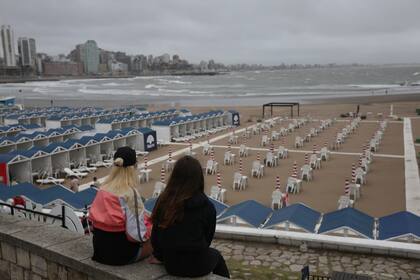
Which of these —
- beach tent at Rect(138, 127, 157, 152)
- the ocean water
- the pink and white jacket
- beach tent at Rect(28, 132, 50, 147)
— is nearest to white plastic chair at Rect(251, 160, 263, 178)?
beach tent at Rect(138, 127, 157, 152)

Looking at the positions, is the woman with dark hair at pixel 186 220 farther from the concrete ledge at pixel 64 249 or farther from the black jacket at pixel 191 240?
the concrete ledge at pixel 64 249

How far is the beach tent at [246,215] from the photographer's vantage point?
9271 mm

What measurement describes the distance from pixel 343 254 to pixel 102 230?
529 centimetres

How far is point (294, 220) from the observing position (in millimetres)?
8953

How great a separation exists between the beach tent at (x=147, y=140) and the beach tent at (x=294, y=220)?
Answer: 46.2ft

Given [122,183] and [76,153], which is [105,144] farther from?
[122,183]

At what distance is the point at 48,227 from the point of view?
452 centimetres

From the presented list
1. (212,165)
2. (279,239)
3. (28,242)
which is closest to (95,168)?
(212,165)

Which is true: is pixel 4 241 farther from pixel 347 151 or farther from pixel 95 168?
pixel 347 151

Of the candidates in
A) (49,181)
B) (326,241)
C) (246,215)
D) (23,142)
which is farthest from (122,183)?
(23,142)

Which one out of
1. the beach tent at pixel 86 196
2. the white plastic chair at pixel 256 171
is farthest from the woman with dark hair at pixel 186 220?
the white plastic chair at pixel 256 171

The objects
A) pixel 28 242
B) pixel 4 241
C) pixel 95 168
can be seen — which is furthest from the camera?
pixel 95 168

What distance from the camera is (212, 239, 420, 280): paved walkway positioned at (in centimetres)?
678

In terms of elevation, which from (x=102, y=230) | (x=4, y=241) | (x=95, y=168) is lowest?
(x=95, y=168)
